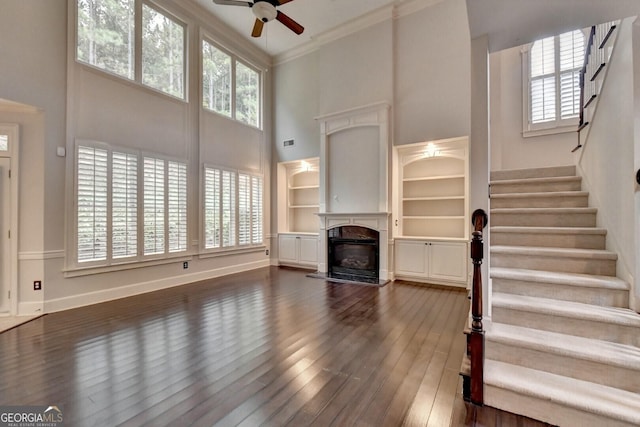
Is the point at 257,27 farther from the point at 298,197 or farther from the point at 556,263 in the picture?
the point at 556,263

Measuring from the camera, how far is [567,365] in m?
1.81

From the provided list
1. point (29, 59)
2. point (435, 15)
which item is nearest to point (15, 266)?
point (29, 59)

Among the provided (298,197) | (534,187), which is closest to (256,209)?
(298,197)

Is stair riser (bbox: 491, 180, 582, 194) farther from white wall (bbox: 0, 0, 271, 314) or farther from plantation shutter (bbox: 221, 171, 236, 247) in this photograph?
white wall (bbox: 0, 0, 271, 314)

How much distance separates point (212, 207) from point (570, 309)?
225 inches

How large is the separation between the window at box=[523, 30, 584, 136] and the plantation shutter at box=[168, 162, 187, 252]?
6.71 m

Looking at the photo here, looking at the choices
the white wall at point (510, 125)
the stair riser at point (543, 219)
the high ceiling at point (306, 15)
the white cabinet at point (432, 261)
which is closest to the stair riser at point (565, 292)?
the stair riser at point (543, 219)

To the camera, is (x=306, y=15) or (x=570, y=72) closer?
(x=570, y=72)

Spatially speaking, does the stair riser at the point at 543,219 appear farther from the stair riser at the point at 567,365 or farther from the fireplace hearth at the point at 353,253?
the fireplace hearth at the point at 353,253

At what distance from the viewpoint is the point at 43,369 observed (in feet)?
7.51

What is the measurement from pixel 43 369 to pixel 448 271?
17.7 ft

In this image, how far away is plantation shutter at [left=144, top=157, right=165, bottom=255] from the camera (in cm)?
477

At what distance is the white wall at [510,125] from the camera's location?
5.31m

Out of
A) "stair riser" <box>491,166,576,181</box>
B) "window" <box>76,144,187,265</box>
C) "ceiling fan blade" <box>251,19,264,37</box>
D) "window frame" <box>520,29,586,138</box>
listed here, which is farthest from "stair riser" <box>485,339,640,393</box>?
"window" <box>76,144,187,265</box>
